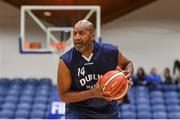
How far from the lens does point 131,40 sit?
1087cm

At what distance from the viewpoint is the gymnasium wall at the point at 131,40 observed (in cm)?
1077

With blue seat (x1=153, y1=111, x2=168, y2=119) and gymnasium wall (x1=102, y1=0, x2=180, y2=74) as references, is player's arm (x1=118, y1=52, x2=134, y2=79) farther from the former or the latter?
gymnasium wall (x1=102, y1=0, x2=180, y2=74)

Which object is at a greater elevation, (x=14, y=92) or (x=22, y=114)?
(x=14, y=92)

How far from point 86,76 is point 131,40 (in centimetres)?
846

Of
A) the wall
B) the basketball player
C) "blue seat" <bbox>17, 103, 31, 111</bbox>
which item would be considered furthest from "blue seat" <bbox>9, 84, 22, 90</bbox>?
the basketball player

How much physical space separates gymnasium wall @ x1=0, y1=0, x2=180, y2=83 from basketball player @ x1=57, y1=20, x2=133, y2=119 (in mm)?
8203

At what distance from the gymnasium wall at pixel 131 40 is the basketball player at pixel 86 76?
820 centimetres

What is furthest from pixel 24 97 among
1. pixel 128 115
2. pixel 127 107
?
pixel 128 115

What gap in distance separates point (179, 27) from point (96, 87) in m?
8.77

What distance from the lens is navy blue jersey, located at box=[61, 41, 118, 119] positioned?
2486 mm

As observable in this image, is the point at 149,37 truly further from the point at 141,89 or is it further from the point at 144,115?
the point at 144,115

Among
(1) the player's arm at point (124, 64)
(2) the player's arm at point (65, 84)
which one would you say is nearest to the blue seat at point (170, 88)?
(1) the player's arm at point (124, 64)

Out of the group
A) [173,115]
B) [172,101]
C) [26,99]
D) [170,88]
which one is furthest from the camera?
[170,88]

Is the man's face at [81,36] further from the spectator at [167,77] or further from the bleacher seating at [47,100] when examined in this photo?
the spectator at [167,77]
